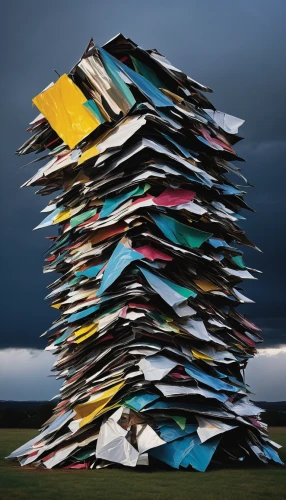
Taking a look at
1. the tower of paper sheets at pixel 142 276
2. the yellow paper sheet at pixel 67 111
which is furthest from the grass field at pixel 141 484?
the yellow paper sheet at pixel 67 111

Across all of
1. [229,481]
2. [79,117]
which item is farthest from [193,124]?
[229,481]

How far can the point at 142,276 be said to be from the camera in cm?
913

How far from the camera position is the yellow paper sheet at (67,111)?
10133mm

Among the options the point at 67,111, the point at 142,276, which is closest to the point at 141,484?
the point at 142,276

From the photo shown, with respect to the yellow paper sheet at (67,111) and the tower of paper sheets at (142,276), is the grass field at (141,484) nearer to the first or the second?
the tower of paper sheets at (142,276)

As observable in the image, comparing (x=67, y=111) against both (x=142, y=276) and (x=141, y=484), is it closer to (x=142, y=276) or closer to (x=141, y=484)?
(x=142, y=276)

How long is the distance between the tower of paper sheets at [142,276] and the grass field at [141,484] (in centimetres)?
35

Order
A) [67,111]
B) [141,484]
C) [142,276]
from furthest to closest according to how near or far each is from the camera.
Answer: [67,111], [142,276], [141,484]

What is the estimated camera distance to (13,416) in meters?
16.8

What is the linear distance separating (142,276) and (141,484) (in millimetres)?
2863

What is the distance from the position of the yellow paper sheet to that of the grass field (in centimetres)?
486

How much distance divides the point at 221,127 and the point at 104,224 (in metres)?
3.47

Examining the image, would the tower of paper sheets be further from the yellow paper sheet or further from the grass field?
the grass field

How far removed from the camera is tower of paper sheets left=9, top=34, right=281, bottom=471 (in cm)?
870
